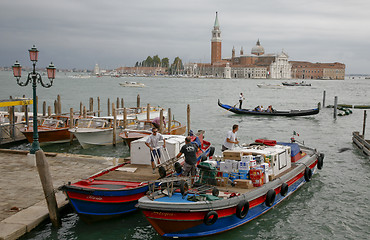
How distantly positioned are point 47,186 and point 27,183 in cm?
270

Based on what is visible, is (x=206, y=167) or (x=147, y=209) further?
(x=206, y=167)

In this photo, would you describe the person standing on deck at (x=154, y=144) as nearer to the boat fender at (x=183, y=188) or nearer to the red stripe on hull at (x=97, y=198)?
the red stripe on hull at (x=97, y=198)

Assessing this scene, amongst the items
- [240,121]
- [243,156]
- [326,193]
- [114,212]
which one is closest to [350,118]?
[240,121]

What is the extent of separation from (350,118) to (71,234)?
3502 cm

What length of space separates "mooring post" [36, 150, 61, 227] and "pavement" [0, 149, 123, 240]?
23 cm

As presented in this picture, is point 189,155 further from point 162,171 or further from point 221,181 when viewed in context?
point 221,181

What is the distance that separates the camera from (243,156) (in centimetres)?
1093

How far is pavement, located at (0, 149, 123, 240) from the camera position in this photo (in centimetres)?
916

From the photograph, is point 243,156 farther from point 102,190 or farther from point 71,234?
point 71,234

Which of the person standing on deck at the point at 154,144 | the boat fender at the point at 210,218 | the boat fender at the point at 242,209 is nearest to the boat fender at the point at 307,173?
the boat fender at the point at 242,209

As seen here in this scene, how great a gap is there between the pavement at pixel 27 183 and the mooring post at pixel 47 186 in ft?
0.75

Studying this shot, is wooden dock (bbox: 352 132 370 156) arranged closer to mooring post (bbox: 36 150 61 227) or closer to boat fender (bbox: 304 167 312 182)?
boat fender (bbox: 304 167 312 182)

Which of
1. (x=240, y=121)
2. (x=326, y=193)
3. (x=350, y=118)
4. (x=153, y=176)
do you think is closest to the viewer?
(x=153, y=176)

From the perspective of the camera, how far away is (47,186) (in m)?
9.50
